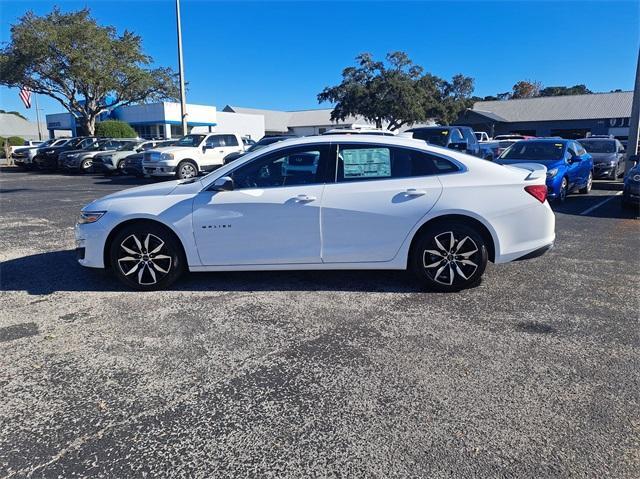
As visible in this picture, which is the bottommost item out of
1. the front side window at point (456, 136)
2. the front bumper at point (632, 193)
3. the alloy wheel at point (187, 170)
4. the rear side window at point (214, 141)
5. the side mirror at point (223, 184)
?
the front bumper at point (632, 193)

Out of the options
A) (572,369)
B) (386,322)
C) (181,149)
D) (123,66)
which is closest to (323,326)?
(386,322)

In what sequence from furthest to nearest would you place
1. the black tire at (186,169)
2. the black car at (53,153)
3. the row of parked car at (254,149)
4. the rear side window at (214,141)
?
the black car at (53,153) → the rear side window at (214,141) → the black tire at (186,169) → the row of parked car at (254,149)

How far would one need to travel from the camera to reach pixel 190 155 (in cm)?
1692

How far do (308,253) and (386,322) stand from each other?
1.13m

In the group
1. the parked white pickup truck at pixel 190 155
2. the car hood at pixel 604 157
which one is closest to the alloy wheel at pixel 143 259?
the parked white pickup truck at pixel 190 155

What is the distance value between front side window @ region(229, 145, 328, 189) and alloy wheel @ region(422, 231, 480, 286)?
1363 mm

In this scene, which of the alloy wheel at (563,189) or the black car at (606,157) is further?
the black car at (606,157)

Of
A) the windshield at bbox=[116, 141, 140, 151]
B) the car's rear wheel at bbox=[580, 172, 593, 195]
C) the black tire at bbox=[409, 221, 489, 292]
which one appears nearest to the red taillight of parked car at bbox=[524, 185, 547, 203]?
the black tire at bbox=[409, 221, 489, 292]

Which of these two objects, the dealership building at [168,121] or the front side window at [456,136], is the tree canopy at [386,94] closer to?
the dealership building at [168,121]

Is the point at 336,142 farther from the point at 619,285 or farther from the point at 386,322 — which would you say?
the point at 619,285

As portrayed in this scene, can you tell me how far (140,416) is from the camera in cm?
275

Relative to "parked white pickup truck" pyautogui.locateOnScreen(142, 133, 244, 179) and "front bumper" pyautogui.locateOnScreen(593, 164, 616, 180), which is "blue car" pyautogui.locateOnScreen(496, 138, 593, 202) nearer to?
"front bumper" pyautogui.locateOnScreen(593, 164, 616, 180)

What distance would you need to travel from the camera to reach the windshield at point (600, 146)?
52.5ft

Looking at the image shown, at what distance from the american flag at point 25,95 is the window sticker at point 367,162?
36003mm
